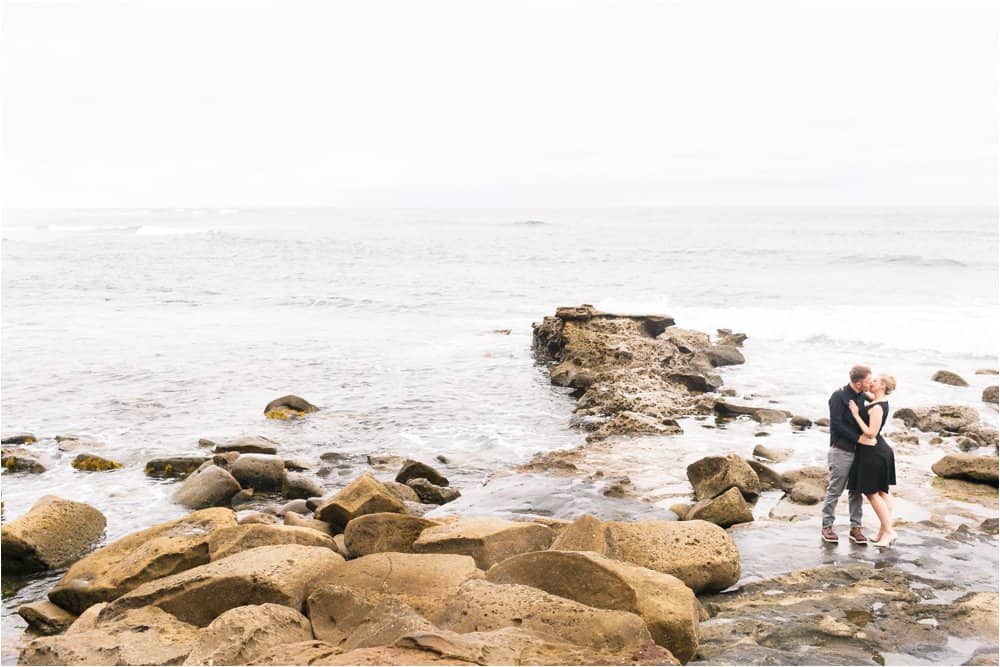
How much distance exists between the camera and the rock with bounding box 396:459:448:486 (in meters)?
12.4

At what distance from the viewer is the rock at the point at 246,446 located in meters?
13.9

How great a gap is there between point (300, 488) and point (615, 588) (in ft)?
23.2

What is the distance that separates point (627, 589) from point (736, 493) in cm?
433

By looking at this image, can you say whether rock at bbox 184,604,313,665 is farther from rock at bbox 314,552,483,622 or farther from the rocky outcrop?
the rocky outcrop

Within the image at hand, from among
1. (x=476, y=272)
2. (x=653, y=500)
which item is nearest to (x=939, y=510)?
(x=653, y=500)

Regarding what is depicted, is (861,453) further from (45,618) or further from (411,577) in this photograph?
(45,618)

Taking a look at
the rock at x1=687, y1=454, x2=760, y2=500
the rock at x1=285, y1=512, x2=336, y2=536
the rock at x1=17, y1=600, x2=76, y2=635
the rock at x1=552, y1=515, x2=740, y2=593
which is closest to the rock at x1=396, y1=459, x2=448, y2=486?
the rock at x1=285, y1=512, x2=336, y2=536

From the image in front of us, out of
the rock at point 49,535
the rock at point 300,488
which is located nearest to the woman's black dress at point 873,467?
the rock at point 300,488

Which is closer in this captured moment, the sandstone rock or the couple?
the couple

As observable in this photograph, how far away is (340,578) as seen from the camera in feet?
23.4

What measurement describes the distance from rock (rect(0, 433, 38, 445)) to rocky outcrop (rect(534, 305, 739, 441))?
10.5 m

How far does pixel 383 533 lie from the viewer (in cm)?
851

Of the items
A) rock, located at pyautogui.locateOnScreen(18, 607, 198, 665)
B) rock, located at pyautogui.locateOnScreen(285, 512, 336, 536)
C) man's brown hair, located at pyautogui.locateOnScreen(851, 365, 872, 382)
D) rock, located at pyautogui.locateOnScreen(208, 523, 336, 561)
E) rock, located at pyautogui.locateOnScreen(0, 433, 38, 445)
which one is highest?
man's brown hair, located at pyautogui.locateOnScreen(851, 365, 872, 382)

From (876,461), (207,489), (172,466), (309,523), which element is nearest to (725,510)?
(876,461)
